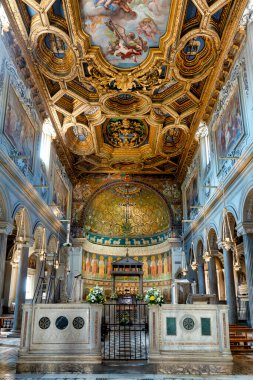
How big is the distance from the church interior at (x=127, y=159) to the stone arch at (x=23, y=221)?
0.10 meters

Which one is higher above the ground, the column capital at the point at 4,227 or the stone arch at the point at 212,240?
the stone arch at the point at 212,240

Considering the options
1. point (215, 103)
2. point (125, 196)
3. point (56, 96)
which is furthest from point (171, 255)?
point (56, 96)

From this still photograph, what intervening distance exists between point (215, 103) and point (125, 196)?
14965 millimetres

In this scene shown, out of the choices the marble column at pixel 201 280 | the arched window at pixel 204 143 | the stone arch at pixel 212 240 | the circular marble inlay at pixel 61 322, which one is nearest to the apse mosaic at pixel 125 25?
the arched window at pixel 204 143

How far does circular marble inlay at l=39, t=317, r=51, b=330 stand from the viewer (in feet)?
31.5

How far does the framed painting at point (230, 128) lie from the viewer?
14.0 meters

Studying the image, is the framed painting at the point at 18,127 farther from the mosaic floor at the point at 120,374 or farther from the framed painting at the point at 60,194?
the mosaic floor at the point at 120,374

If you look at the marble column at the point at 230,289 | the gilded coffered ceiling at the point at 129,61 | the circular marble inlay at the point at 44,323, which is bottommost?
the circular marble inlay at the point at 44,323

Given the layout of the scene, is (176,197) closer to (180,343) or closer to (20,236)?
(20,236)

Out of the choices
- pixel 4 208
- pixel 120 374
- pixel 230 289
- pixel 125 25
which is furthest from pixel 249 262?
pixel 125 25

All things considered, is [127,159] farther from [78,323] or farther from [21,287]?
[78,323]

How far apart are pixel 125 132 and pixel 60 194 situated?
6378 millimetres

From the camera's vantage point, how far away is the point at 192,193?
2442 cm

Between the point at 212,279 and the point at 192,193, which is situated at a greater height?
the point at 192,193
